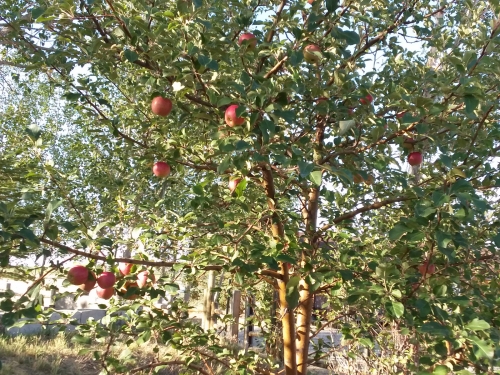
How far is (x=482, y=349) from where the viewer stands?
1.39 meters

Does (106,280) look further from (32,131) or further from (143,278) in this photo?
(32,131)

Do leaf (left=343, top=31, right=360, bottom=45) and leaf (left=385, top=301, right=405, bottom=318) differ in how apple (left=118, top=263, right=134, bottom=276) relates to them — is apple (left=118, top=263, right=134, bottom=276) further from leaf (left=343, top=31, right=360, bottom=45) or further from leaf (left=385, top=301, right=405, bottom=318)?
leaf (left=343, top=31, right=360, bottom=45)

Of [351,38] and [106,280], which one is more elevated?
[351,38]

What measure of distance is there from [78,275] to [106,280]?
12cm

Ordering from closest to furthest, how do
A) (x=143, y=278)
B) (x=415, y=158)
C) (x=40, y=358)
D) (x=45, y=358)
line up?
1. (x=143, y=278)
2. (x=415, y=158)
3. (x=40, y=358)
4. (x=45, y=358)

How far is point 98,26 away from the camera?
6.68 feet

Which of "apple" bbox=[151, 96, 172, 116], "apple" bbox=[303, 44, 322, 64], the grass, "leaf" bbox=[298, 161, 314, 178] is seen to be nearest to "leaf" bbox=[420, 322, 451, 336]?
"leaf" bbox=[298, 161, 314, 178]

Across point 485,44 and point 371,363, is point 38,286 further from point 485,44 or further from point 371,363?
point 371,363

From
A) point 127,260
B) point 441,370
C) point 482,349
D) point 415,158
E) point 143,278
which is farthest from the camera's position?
point 415,158

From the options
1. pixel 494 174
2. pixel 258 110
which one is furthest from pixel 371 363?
pixel 258 110

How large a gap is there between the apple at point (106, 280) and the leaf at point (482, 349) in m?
1.40

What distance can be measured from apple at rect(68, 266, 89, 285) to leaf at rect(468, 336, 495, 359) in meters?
1.48

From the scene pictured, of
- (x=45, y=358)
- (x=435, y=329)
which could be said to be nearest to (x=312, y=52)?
(x=435, y=329)

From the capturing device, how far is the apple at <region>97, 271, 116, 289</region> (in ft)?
6.23
